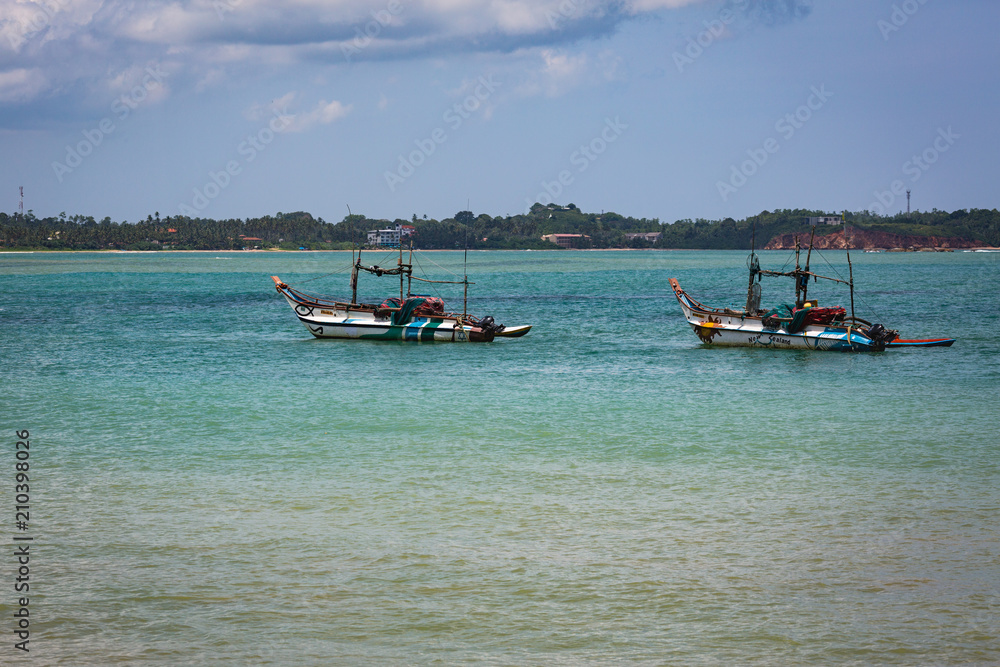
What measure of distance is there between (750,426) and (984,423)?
218 inches

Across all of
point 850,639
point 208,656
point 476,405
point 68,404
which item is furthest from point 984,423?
point 68,404

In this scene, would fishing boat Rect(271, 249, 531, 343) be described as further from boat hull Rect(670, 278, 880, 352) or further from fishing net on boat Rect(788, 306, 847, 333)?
fishing net on boat Rect(788, 306, 847, 333)

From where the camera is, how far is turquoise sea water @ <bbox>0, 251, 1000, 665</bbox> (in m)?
10.5

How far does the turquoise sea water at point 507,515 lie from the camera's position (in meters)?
10.5

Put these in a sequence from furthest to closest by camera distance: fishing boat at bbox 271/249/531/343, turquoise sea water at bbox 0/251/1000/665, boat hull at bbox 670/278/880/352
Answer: fishing boat at bbox 271/249/531/343 → boat hull at bbox 670/278/880/352 → turquoise sea water at bbox 0/251/1000/665

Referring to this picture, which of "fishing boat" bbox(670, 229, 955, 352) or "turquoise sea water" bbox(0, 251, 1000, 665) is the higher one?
"fishing boat" bbox(670, 229, 955, 352)

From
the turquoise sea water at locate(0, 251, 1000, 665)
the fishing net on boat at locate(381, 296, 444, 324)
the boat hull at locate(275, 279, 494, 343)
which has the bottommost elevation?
the turquoise sea water at locate(0, 251, 1000, 665)

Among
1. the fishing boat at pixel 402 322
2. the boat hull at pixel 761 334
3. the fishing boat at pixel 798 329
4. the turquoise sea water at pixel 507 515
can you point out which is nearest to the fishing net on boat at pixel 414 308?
the fishing boat at pixel 402 322

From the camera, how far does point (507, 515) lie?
15039 mm

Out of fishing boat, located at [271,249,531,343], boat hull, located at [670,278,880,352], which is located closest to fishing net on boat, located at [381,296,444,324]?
fishing boat, located at [271,249,531,343]

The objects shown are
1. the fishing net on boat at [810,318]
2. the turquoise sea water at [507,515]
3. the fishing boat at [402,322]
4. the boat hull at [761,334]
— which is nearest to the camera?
the turquoise sea water at [507,515]

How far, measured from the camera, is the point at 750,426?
23.0 meters

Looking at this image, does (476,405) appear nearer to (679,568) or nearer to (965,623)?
(679,568)

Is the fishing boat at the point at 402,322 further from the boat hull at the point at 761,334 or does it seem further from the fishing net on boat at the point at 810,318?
the fishing net on boat at the point at 810,318
